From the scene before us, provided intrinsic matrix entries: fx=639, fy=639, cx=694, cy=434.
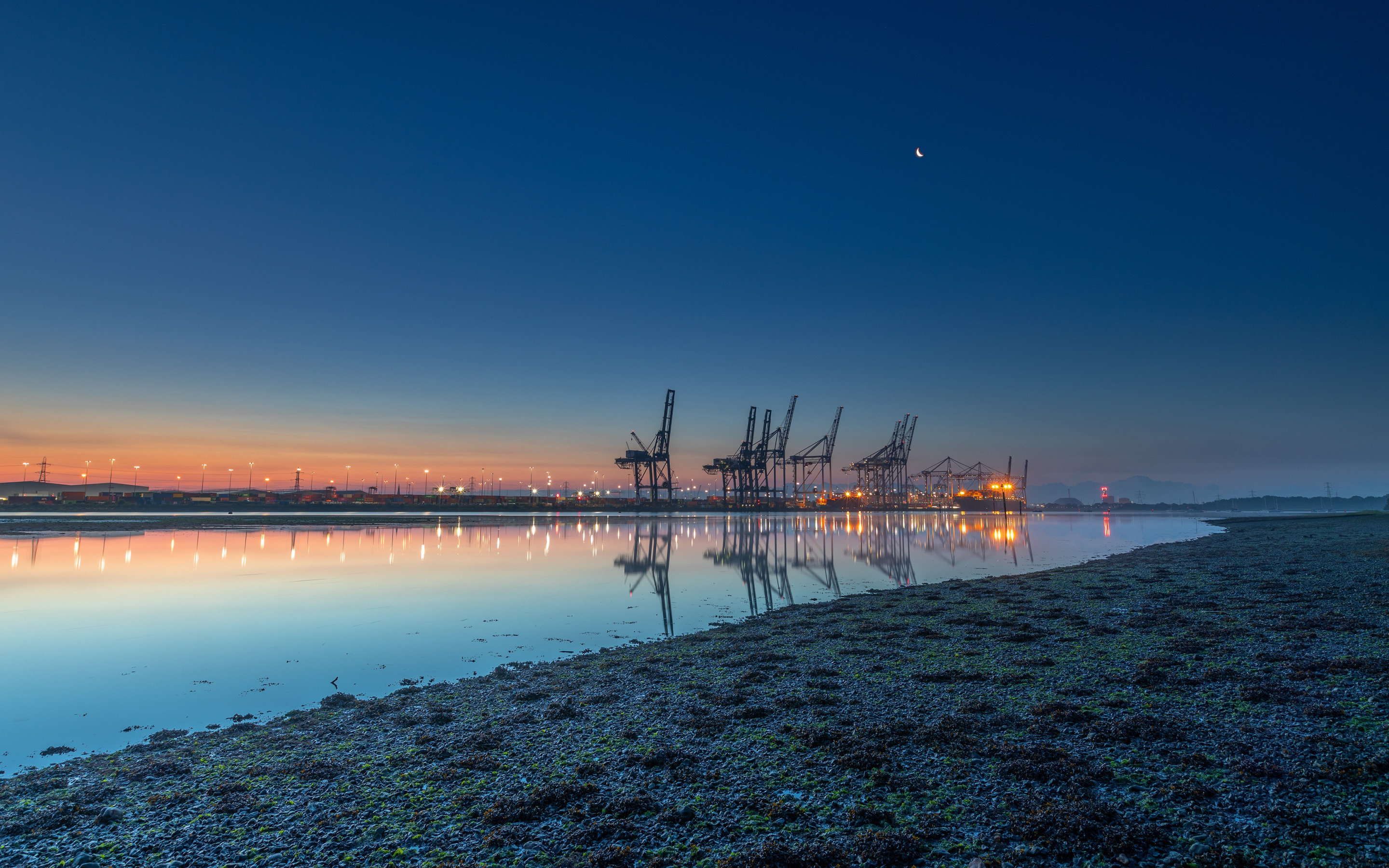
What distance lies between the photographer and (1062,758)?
17.5 feet

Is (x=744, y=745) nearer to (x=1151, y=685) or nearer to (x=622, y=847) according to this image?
(x=622, y=847)

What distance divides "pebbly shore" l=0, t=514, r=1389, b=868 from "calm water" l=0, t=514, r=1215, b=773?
1497 millimetres

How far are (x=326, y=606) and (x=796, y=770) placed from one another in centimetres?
1330

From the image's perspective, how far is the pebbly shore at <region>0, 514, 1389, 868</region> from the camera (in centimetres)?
418

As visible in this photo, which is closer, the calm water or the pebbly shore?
the pebbly shore

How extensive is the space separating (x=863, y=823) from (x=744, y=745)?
5.65ft

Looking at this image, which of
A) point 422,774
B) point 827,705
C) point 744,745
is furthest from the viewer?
point 827,705

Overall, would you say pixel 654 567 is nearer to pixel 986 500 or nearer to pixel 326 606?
pixel 326 606

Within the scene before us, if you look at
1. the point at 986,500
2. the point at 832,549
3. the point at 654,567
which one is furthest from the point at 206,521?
the point at 986,500

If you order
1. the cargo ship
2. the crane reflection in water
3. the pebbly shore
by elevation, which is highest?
the pebbly shore

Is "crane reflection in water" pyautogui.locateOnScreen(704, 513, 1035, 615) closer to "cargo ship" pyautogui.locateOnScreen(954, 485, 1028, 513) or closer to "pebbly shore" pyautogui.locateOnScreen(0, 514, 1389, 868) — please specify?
"pebbly shore" pyautogui.locateOnScreen(0, 514, 1389, 868)

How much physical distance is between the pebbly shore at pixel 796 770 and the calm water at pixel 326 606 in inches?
58.9

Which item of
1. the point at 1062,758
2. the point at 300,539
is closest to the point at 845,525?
the point at 300,539

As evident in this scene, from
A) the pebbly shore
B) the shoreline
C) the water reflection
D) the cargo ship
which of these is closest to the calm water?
the water reflection
